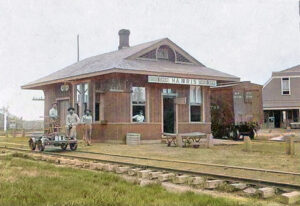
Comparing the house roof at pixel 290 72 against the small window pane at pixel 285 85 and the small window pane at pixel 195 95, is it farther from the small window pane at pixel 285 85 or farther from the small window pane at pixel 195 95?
the small window pane at pixel 195 95

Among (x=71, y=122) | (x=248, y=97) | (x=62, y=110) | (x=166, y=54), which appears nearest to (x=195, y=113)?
(x=248, y=97)

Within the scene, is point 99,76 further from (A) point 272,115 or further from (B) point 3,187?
(A) point 272,115

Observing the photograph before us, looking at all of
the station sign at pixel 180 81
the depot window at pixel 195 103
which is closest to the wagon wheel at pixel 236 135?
the depot window at pixel 195 103

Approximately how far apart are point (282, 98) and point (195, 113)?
20.7 m

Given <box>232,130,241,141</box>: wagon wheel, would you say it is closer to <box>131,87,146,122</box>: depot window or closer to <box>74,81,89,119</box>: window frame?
<box>131,87,146,122</box>: depot window

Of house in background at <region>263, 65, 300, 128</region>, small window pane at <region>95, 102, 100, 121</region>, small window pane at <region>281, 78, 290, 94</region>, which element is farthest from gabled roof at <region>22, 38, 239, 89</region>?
small window pane at <region>281, 78, 290, 94</region>

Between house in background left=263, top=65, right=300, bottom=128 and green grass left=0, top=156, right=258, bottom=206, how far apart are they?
3292 cm

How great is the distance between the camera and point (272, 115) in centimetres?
4062

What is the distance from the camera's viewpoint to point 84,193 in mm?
6188

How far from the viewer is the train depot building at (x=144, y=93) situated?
18094 mm

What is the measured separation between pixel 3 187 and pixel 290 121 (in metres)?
35.6

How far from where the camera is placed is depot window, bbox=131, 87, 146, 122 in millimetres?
18500

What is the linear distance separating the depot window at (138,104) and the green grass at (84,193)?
10.2m

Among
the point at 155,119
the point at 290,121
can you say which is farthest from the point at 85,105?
the point at 290,121
